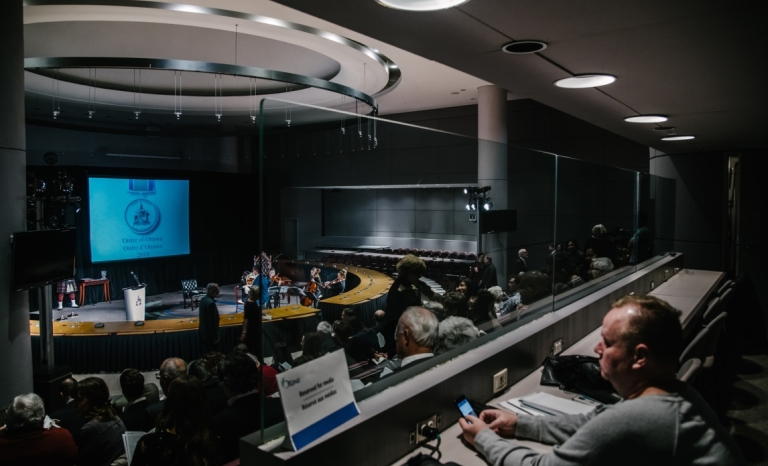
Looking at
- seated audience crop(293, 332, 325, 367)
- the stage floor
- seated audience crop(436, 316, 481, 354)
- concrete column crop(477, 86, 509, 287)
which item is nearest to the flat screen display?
seated audience crop(293, 332, 325, 367)

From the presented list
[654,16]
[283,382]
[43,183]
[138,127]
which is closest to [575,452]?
[283,382]

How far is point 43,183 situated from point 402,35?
533 centimetres

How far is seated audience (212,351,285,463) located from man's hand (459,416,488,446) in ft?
4.26

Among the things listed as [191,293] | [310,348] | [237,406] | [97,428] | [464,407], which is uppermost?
[310,348]

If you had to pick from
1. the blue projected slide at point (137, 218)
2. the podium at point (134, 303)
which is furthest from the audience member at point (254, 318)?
the blue projected slide at point (137, 218)

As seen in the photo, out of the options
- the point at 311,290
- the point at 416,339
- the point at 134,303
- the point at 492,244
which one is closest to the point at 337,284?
the point at 311,290

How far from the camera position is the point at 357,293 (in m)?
5.62

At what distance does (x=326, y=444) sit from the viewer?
4.19 feet

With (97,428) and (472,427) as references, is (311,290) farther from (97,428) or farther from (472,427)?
(472,427)

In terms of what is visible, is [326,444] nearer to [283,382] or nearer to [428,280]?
[283,382]

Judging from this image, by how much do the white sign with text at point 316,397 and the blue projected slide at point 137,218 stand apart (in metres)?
12.4

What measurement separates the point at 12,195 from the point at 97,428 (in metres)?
1.93

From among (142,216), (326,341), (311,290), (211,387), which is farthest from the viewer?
(142,216)

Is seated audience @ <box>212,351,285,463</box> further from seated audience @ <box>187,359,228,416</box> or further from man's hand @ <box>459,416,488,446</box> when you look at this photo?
man's hand @ <box>459,416,488,446</box>
